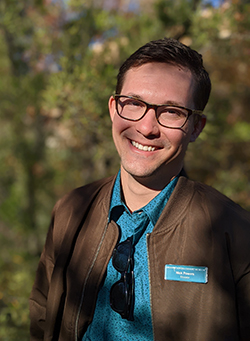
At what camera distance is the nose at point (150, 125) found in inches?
56.9

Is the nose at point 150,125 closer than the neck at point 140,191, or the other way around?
the nose at point 150,125

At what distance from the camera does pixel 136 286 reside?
4.85 feet

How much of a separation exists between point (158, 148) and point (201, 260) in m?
0.58

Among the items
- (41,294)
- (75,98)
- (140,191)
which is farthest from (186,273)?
(75,98)

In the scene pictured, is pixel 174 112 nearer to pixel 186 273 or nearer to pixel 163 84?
pixel 163 84

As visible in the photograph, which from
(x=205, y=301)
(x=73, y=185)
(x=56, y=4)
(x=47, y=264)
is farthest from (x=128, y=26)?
(x=73, y=185)

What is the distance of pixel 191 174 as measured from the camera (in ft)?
20.8

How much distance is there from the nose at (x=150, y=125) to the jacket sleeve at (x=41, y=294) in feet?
2.99

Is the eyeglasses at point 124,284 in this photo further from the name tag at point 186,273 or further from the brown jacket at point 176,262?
the name tag at point 186,273

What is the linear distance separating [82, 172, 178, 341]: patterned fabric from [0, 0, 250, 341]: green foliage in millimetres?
1771

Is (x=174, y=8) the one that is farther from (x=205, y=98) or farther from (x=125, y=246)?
(x=125, y=246)

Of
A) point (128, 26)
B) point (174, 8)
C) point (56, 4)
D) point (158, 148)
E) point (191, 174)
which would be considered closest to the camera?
point (158, 148)

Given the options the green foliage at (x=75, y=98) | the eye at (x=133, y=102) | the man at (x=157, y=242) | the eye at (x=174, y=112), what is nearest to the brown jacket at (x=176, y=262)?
the man at (x=157, y=242)

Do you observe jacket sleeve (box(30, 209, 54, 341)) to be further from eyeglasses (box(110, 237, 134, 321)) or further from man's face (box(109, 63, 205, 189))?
man's face (box(109, 63, 205, 189))
